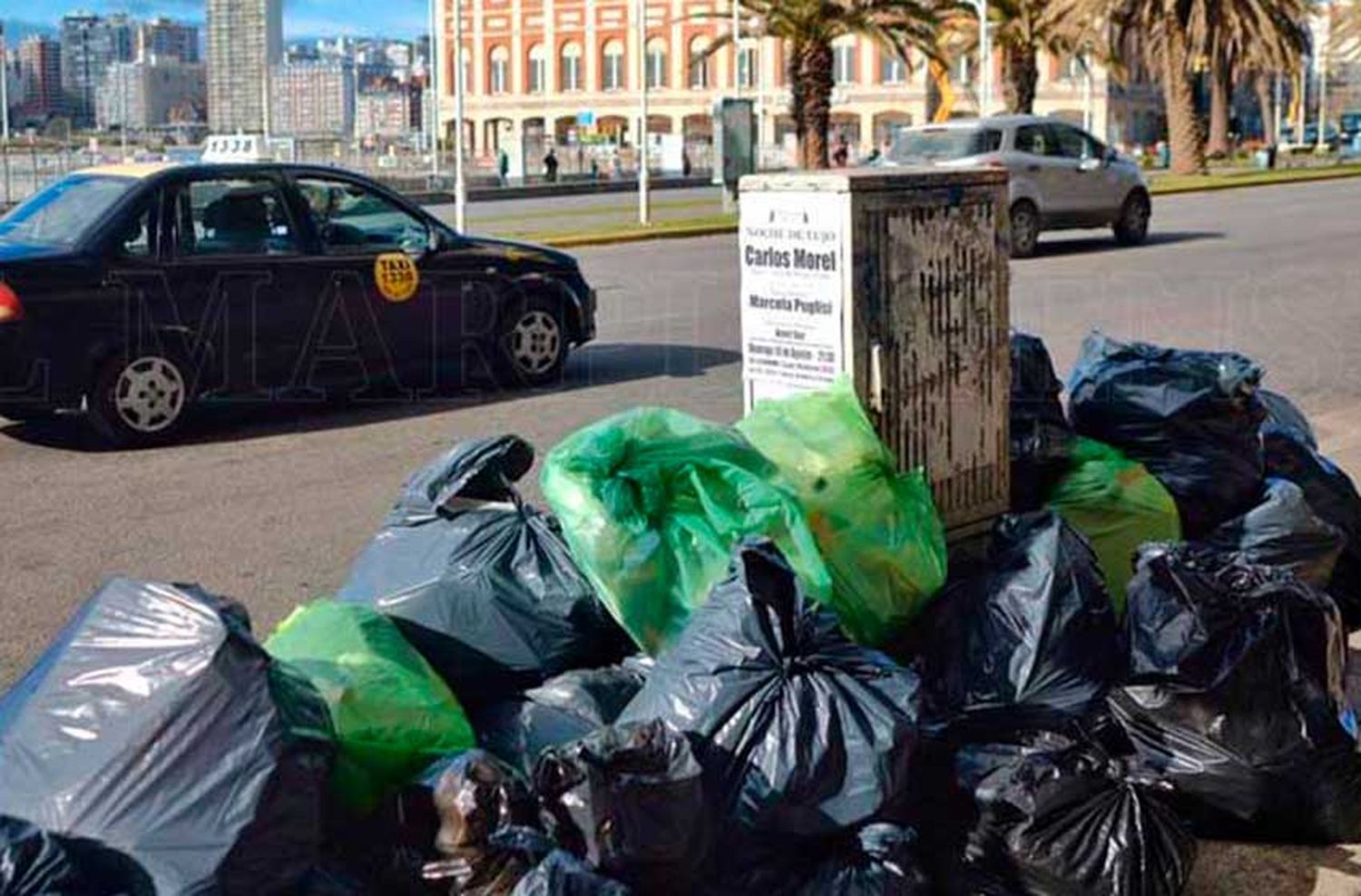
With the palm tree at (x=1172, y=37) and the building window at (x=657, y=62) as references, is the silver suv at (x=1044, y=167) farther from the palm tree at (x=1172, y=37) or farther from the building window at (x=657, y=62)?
the building window at (x=657, y=62)

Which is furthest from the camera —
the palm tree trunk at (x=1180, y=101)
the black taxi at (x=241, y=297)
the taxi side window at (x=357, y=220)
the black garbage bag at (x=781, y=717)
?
the palm tree trunk at (x=1180, y=101)

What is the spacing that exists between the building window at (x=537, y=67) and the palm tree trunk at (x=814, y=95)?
6661cm

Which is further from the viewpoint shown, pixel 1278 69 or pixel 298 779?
pixel 1278 69

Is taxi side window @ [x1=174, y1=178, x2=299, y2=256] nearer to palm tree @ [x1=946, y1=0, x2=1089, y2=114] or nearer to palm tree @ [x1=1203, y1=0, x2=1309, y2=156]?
palm tree @ [x1=946, y1=0, x2=1089, y2=114]

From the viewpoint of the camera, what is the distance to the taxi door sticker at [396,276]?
36.0ft

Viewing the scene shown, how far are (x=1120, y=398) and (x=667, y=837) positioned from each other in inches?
117

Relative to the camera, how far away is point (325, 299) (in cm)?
1069

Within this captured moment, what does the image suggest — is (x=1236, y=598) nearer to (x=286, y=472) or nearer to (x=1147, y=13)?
(x=286, y=472)

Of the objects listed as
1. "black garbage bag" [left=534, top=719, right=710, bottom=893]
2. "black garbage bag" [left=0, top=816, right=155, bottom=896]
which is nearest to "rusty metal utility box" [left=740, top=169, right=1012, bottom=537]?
"black garbage bag" [left=534, top=719, right=710, bottom=893]

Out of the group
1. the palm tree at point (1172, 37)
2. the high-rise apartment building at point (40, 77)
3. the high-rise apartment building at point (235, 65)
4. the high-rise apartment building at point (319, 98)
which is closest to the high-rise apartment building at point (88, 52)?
the high-rise apartment building at point (40, 77)

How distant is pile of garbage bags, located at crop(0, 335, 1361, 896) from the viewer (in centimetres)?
320

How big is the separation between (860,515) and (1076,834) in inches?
41.9

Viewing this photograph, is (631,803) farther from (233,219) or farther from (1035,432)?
(233,219)

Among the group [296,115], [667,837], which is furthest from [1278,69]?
[296,115]
